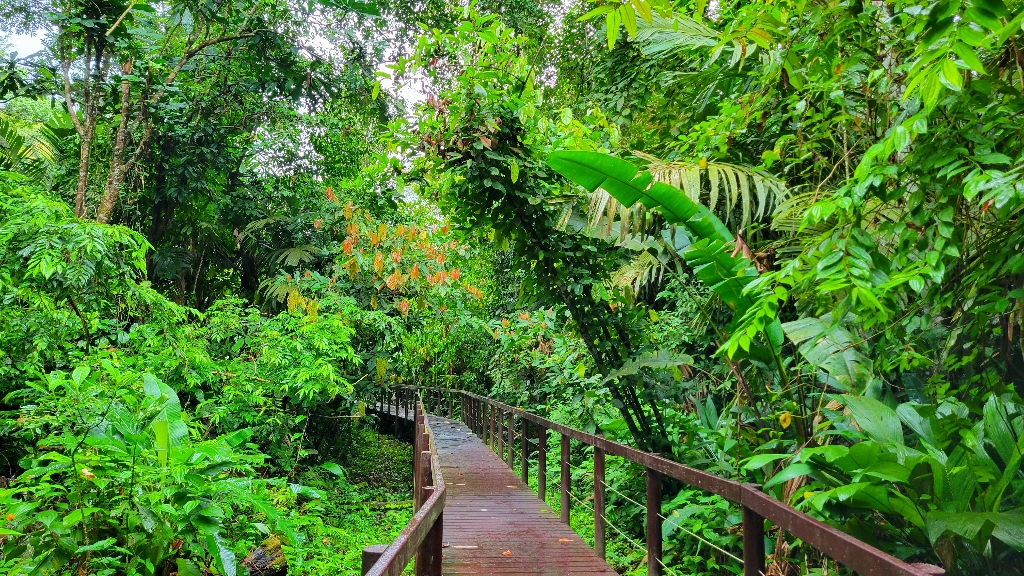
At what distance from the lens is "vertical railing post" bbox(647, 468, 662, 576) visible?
3.74 metres

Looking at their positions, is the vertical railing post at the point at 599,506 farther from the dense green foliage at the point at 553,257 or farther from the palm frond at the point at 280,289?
the palm frond at the point at 280,289

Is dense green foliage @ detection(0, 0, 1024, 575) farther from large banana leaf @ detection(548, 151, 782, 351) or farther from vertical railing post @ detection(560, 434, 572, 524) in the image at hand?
vertical railing post @ detection(560, 434, 572, 524)

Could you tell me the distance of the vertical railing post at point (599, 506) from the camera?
15.8 feet

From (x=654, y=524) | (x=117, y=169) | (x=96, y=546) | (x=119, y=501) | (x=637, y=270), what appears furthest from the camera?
(x=117, y=169)

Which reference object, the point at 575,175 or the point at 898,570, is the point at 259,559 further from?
the point at 898,570

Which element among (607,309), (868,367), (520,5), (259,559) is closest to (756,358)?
(868,367)

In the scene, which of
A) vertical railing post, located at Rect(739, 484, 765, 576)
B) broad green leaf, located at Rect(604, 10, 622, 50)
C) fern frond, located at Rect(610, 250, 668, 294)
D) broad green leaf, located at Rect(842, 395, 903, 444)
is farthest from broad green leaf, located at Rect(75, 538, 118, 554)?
fern frond, located at Rect(610, 250, 668, 294)

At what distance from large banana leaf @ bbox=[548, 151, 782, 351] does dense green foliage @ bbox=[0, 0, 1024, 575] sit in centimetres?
2

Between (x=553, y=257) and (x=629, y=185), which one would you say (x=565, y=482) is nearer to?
(x=553, y=257)

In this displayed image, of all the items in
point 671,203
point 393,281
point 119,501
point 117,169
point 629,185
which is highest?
point 117,169

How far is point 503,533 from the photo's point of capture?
18.2 ft

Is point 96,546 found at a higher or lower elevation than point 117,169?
lower

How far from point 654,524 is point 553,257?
7.06 feet

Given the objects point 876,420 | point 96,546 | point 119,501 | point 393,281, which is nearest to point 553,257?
point 876,420
